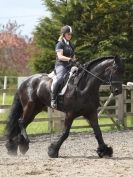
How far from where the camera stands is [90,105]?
9234 millimetres

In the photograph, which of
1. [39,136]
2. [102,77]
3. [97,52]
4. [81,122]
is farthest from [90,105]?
[97,52]

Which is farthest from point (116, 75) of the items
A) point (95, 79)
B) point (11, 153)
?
point (11, 153)

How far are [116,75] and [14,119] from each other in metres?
2.45

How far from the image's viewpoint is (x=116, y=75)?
9.17 meters

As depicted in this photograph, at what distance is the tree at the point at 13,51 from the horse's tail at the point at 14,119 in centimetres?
3253

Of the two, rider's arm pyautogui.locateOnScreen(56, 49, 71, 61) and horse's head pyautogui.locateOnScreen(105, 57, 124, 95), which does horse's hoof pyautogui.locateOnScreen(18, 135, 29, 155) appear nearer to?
rider's arm pyautogui.locateOnScreen(56, 49, 71, 61)

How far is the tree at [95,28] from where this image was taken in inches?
786

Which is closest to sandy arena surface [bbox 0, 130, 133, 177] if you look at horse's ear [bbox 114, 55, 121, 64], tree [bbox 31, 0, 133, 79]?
horse's ear [bbox 114, 55, 121, 64]

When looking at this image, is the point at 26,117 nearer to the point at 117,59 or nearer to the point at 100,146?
the point at 100,146

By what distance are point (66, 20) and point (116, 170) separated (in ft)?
45.1

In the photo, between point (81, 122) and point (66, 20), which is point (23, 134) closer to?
point (81, 122)

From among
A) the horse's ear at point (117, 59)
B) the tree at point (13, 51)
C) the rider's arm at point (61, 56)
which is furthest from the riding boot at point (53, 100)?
the tree at point (13, 51)

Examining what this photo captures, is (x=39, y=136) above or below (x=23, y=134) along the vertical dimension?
below

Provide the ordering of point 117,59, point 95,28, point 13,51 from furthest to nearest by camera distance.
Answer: point 13,51, point 95,28, point 117,59
